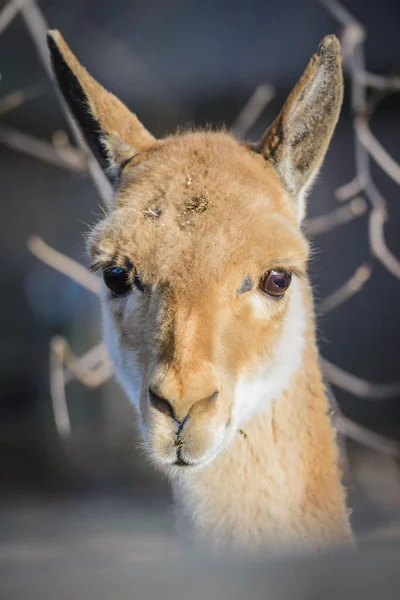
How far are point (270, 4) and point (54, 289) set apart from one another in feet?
12.1

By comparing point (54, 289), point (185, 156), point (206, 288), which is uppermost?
point (54, 289)

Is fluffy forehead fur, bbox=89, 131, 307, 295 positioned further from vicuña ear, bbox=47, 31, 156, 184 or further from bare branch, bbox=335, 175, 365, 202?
bare branch, bbox=335, 175, 365, 202

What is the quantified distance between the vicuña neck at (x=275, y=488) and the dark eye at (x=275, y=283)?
0.36 meters

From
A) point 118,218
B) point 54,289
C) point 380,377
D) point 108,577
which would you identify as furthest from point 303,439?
point 54,289

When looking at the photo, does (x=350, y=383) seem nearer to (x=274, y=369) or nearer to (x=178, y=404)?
(x=274, y=369)

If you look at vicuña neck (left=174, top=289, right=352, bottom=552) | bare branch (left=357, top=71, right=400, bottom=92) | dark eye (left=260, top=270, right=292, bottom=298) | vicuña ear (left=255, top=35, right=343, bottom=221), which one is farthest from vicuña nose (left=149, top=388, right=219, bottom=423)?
bare branch (left=357, top=71, right=400, bottom=92)

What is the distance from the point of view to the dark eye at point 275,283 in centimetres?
229

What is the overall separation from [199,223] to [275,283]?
0.29m

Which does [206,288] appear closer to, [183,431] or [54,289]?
[183,431]

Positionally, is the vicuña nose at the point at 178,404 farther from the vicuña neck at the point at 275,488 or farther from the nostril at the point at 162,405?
the vicuña neck at the point at 275,488

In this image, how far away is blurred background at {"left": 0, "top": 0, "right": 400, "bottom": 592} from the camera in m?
5.84

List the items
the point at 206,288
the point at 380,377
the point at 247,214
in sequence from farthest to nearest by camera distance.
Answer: the point at 380,377 → the point at 247,214 → the point at 206,288

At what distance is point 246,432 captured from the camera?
Answer: 8.16 ft

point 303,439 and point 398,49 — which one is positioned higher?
point 398,49
